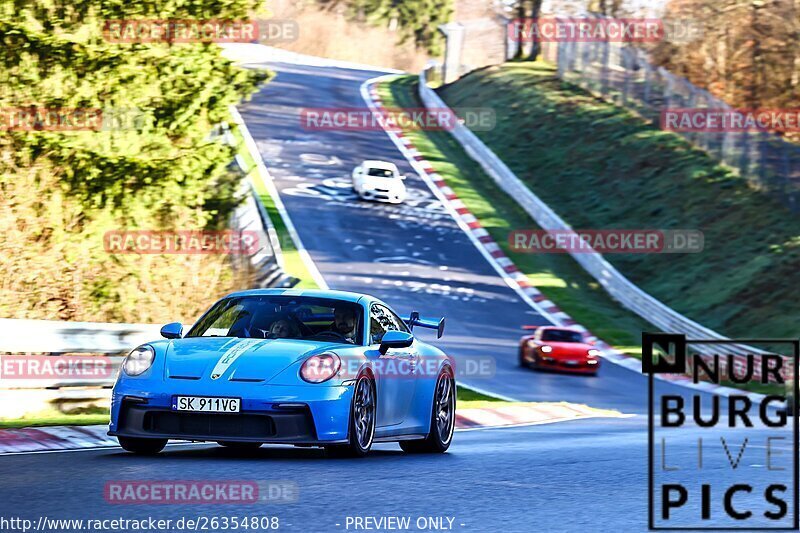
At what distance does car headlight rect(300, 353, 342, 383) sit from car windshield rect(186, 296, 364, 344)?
2.18 ft

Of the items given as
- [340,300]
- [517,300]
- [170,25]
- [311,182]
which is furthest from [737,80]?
[340,300]

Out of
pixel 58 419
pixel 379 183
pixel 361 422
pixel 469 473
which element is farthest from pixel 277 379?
pixel 379 183

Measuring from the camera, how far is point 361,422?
10.2m

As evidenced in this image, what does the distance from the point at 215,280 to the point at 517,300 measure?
1416cm

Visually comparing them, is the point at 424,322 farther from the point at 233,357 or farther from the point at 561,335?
the point at 561,335

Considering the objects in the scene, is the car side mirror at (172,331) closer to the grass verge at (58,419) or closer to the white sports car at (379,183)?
the grass verge at (58,419)

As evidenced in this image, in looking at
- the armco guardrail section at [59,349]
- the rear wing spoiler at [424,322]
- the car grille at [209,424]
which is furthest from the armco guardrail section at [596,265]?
the car grille at [209,424]

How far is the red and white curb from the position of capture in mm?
30328

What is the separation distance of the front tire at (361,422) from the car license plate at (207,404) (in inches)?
36.1

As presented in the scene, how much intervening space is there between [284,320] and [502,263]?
2892cm

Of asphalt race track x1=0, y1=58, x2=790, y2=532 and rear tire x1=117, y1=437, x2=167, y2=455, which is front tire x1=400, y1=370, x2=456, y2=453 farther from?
rear tire x1=117, y1=437, x2=167, y2=455

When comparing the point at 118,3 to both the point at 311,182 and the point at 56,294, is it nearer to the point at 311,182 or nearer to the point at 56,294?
the point at 56,294

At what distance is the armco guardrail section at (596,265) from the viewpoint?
33.3 m

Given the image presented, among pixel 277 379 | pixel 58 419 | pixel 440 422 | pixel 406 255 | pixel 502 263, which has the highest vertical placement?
pixel 277 379
